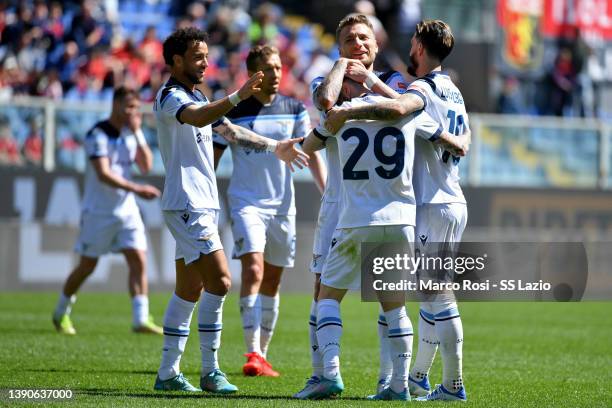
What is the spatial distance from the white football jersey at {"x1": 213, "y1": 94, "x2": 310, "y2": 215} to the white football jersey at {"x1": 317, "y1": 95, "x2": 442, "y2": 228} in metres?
2.63

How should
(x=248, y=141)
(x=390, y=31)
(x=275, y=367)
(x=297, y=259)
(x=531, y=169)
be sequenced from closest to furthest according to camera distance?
(x=248, y=141) < (x=275, y=367) < (x=297, y=259) < (x=531, y=169) < (x=390, y=31)

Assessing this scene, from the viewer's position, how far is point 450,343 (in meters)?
7.71

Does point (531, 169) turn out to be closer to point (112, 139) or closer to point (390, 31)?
point (390, 31)

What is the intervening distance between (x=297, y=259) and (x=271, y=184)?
935cm

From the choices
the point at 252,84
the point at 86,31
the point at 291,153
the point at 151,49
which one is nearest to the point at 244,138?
the point at 291,153

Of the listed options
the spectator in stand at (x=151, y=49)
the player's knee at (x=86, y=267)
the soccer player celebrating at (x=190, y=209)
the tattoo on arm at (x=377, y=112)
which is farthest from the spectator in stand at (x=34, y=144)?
the tattoo on arm at (x=377, y=112)

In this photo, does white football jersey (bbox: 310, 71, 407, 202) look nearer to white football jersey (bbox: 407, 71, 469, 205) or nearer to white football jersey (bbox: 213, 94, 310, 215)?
white football jersey (bbox: 407, 71, 469, 205)

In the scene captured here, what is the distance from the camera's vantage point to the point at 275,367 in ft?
33.4

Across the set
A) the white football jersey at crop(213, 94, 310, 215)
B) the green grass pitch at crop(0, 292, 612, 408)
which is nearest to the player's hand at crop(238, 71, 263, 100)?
the green grass pitch at crop(0, 292, 612, 408)

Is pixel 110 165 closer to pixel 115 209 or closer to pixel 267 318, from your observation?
pixel 115 209

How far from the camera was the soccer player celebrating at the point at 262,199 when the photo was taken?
9.87 m

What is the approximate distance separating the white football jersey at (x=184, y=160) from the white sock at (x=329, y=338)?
1266 millimetres

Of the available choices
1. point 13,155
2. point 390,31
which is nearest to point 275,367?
point 13,155

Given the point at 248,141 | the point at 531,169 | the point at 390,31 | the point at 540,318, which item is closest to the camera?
the point at 248,141
